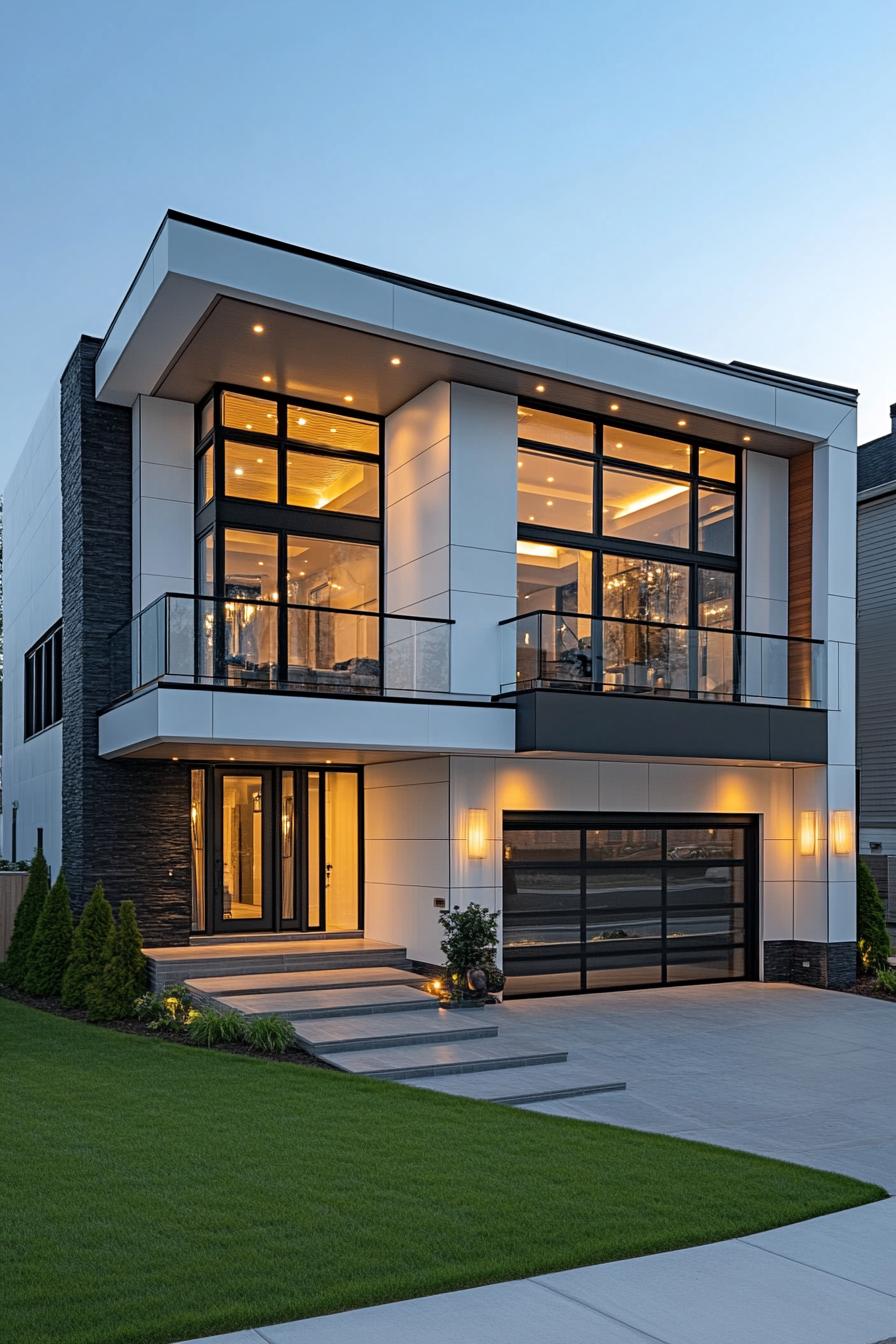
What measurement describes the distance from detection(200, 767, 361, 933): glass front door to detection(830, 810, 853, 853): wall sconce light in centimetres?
715

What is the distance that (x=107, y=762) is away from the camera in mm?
15195

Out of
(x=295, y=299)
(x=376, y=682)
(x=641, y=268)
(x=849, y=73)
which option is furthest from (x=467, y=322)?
(x=641, y=268)

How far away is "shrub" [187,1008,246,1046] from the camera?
11.5 metres

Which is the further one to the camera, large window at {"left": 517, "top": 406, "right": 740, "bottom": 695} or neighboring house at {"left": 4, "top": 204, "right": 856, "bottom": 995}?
large window at {"left": 517, "top": 406, "right": 740, "bottom": 695}

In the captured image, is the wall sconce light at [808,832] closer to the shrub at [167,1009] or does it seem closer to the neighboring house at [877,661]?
the neighboring house at [877,661]

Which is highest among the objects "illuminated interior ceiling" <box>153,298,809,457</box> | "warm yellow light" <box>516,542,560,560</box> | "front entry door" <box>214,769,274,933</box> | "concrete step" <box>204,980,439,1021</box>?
"illuminated interior ceiling" <box>153,298,809,457</box>

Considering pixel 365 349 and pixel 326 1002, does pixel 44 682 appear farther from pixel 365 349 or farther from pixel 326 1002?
pixel 326 1002

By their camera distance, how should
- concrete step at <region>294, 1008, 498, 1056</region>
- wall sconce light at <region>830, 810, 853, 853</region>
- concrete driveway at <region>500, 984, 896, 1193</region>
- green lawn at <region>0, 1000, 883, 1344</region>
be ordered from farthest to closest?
wall sconce light at <region>830, 810, 853, 853</region> → concrete step at <region>294, 1008, 498, 1056</region> → concrete driveway at <region>500, 984, 896, 1193</region> → green lawn at <region>0, 1000, 883, 1344</region>

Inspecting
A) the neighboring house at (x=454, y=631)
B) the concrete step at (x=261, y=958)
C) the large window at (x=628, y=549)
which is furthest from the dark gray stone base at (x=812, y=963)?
the concrete step at (x=261, y=958)

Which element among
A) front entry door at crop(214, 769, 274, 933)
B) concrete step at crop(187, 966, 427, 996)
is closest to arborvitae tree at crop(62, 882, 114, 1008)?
concrete step at crop(187, 966, 427, 996)

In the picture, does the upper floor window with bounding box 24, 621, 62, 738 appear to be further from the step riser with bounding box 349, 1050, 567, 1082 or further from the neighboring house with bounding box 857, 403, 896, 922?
the neighboring house with bounding box 857, 403, 896, 922

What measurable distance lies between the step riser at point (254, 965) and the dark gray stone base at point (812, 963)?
590 centimetres

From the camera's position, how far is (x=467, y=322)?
14.1 metres

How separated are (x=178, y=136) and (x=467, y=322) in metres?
21.8
